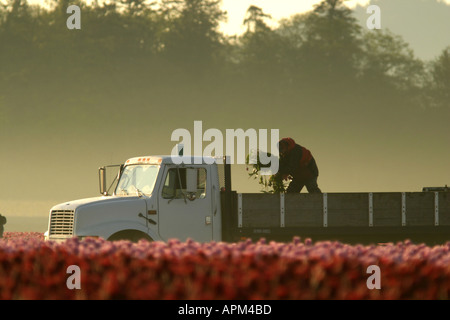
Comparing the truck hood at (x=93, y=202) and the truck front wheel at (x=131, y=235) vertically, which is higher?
the truck hood at (x=93, y=202)

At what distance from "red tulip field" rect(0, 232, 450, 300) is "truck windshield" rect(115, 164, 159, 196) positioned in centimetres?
654

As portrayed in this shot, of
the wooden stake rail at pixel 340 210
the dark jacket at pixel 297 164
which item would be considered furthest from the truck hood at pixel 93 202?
the dark jacket at pixel 297 164

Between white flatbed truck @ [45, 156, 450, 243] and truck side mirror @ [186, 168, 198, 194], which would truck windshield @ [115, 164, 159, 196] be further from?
truck side mirror @ [186, 168, 198, 194]

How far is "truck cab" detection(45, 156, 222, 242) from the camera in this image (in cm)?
1500

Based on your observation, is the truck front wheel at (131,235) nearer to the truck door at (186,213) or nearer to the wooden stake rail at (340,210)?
the truck door at (186,213)

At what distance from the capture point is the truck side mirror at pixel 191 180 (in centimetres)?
1455

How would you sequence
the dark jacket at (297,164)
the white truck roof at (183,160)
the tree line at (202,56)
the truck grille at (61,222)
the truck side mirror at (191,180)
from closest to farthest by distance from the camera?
the truck side mirror at (191,180)
the truck grille at (61,222)
the white truck roof at (183,160)
the dark jacket at (297,164)
the tree line at (202,56)

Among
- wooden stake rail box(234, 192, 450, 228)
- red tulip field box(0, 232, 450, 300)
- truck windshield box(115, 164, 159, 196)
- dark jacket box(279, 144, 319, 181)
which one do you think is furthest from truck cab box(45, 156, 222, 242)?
red tulip field box(0, 232, 450, 300)

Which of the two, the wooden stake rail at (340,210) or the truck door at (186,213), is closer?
the wooden stake rail at (340,210)

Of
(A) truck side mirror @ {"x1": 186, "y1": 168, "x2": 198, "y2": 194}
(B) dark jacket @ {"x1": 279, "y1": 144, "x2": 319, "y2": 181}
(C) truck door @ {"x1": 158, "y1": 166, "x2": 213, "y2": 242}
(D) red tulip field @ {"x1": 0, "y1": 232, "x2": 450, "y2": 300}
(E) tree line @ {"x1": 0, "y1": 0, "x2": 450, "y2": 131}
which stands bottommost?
(D) red tulip field @ {"x1": 0, "y1": 232, "x2": 450, "y2": 300}

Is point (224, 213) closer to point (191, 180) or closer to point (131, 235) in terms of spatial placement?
point (191, 180)

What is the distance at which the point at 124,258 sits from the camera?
336 inches

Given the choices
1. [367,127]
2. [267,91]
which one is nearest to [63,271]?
[267,91]
